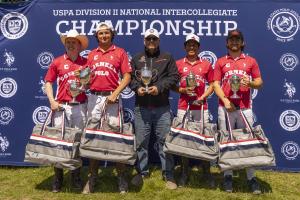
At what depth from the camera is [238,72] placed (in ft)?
14.6

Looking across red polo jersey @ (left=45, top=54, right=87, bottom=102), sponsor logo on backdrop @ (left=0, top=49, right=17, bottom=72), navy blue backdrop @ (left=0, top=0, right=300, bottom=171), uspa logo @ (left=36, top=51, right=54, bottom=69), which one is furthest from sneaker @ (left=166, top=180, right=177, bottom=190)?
sponsor logo on backdrop @ (left=0, top=49, right=17, bottom=72)

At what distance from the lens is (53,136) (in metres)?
4.36

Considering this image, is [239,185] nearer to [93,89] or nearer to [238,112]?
[238,112]

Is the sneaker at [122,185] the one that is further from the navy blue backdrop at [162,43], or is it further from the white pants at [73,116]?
the navy blue backdrop at [162,43]

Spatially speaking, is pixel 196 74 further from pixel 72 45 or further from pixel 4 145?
pixel 4 145

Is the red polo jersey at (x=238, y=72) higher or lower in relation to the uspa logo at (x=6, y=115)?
higher

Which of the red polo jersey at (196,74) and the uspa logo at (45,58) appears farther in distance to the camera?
the uspa logo at (45,58)

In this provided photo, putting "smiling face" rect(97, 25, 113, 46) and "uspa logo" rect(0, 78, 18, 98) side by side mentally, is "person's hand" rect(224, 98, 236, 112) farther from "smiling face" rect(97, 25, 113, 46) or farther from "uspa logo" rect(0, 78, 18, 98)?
"uspa logo" rect(0, 78, 18, 98)

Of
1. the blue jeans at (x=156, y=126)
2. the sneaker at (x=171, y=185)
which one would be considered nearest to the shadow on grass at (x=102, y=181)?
the sneaker at (x=171, y=185)

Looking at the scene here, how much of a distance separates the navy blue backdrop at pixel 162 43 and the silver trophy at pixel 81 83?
125cm

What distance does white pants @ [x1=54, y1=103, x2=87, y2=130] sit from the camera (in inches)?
178

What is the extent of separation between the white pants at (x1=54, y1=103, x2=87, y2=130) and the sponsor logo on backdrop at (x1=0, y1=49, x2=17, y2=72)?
163 cm

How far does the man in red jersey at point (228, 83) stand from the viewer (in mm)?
4445

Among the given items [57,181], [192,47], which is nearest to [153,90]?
[192,47]
